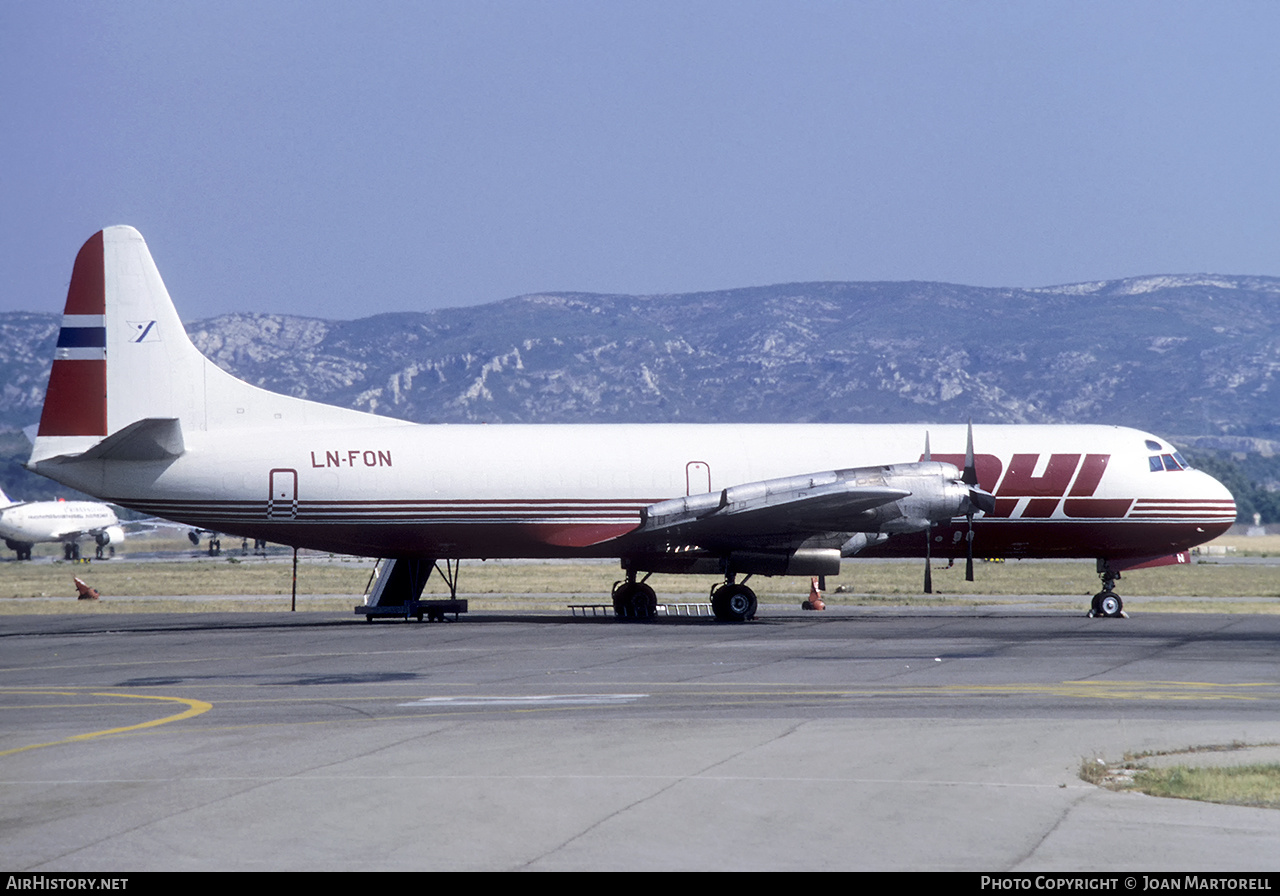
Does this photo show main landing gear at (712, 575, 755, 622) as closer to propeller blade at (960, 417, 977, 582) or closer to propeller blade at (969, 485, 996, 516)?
propeller blade at (960, 417, 977, 582)

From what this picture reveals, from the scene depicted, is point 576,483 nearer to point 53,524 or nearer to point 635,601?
point 635,601

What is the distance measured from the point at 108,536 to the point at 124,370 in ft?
229

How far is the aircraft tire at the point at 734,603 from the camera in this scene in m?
33.3

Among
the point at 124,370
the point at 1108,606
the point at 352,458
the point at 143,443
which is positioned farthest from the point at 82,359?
the point at 1108,606

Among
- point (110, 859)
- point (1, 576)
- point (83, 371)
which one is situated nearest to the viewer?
point (110, 859)

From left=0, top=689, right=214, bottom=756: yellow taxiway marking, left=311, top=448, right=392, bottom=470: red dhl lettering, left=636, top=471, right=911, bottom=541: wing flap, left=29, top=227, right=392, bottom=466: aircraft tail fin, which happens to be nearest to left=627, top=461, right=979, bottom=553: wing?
left=636, top=471, right=911, bottom=541: wing flap

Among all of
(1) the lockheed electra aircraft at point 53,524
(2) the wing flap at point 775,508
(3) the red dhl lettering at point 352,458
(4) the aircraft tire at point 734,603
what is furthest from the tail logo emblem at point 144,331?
(1) the lockheed electra aircraft at point 53,524

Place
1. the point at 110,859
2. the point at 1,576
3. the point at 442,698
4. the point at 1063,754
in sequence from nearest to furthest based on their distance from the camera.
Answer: the point at 110,859, the point at 1063,754, the point at 442,698, the point at 1,576

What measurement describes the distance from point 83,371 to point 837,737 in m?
24.5

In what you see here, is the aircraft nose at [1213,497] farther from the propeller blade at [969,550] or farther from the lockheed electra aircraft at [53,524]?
the lockheed electra aircraft at [53,524]

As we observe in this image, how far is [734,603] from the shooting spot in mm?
33375

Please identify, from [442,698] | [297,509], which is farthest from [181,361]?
[442,698]

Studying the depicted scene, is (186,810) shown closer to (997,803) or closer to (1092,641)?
(997,803)

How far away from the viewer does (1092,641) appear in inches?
1064
